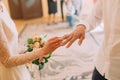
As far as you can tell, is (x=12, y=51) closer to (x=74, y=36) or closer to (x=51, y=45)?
(x=51, y=45)

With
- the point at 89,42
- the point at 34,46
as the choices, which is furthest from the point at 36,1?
the point at 34,46

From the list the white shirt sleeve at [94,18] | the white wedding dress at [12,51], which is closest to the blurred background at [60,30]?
the white shirt sleeve at [94,18]

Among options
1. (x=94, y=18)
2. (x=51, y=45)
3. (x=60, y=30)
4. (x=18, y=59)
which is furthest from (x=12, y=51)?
(x=60, y=30)

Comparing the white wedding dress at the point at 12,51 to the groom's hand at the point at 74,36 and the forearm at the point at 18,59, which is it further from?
the groom's hand at the point at 74,36

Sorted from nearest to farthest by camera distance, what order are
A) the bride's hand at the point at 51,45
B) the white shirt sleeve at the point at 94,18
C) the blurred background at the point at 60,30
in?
the bride's hand at the point at 51,45 → the white shirt sleeve at the point at 94,18 → the blurred background at the point at 60,30

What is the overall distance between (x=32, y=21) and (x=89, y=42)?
234cm

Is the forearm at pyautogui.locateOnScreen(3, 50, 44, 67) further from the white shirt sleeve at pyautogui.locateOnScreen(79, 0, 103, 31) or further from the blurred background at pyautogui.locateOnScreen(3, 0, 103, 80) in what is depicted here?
the blurred background at pyautogui.locateOnScreen(3, 0, 103, 80)

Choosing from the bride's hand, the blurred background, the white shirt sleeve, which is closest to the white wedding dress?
the bride's hand

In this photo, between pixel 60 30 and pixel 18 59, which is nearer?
pixel 18 59

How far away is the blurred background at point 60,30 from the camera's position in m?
2.71

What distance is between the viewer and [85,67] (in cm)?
280

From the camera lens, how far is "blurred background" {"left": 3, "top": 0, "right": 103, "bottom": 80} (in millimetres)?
2708

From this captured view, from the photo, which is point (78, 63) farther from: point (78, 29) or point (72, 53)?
point (78, 29)

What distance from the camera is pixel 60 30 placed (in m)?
4.57
